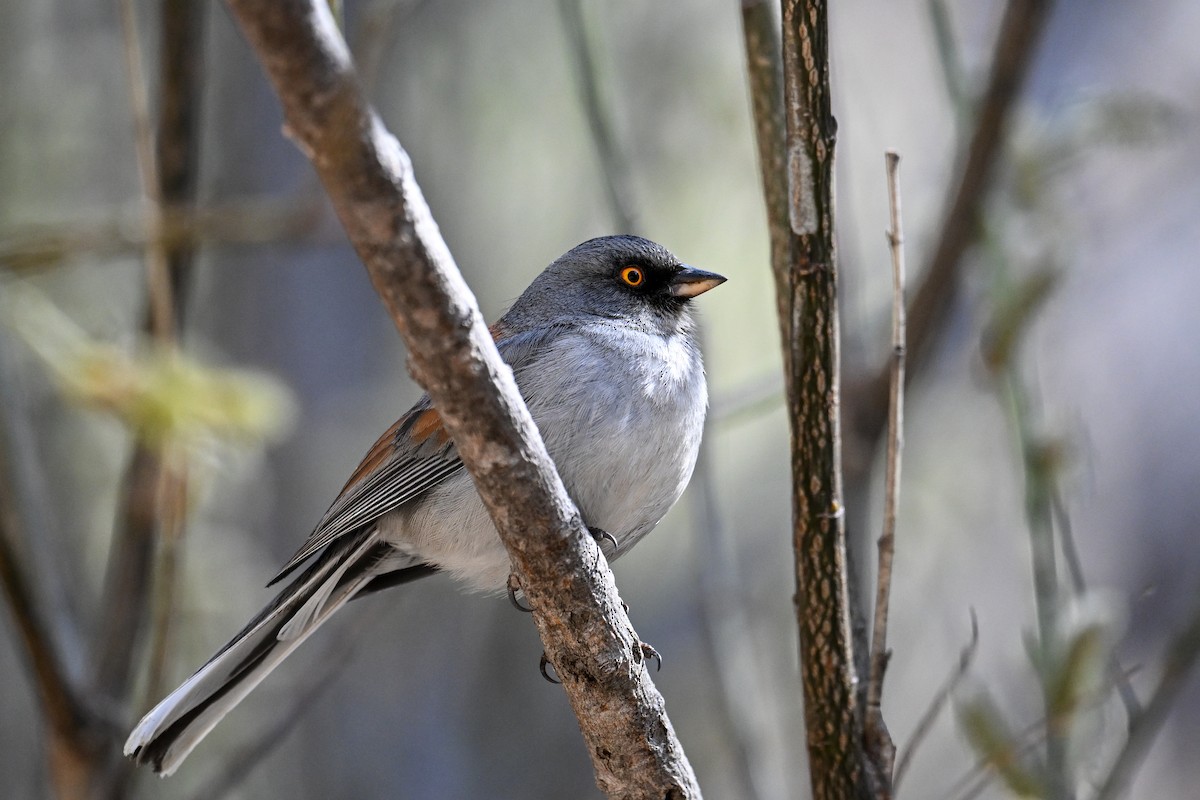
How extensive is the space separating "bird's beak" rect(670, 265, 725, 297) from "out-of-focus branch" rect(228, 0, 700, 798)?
5.19ft

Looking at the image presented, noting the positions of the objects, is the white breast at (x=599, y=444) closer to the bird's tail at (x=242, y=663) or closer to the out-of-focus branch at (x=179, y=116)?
the bird's tail at (x=242, y=663)

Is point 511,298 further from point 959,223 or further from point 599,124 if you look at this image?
point 959,223

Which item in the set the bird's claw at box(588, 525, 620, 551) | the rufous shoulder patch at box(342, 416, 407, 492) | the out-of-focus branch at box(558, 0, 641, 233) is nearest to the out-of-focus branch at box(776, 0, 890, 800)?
the bird's claw at box(588, 525, 620, 551)

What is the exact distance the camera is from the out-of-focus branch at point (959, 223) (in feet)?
13.8

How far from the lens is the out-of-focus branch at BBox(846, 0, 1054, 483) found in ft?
13.8

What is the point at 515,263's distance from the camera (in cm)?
713

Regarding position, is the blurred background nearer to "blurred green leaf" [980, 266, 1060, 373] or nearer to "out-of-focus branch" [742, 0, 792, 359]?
"blurred green leaf" [980, 266, 1060, 373]

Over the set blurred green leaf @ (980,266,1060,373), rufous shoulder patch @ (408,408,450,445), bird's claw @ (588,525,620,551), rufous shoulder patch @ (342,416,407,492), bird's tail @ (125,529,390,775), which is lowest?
bird's tail @ (125,529,390,775)

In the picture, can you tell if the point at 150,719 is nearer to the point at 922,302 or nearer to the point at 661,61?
the point at 922,302

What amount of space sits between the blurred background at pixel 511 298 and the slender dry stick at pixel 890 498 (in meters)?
2.79

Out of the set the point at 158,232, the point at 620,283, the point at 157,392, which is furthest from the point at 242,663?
the point at 620,283

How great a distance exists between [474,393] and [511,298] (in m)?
4.68

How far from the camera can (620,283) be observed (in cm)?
385

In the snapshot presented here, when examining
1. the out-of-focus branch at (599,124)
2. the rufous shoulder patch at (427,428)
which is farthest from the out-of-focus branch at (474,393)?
the out-of-focus branch at (599,124)
